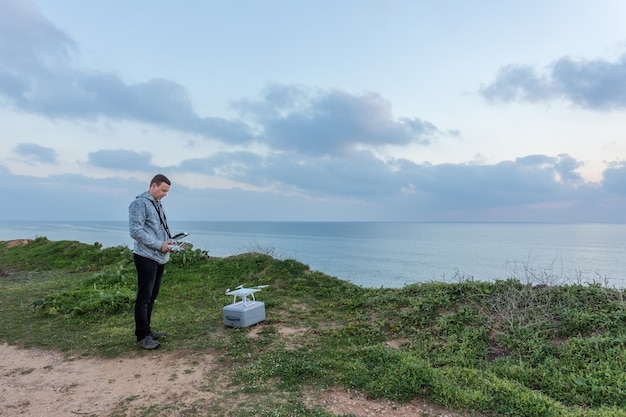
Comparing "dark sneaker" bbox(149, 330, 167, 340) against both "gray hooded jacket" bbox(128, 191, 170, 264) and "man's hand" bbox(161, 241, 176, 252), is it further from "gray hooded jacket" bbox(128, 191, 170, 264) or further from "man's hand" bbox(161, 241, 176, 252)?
"man's hand" bbox(161, 241, 176, 252)

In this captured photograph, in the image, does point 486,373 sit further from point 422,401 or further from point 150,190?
point 150,190

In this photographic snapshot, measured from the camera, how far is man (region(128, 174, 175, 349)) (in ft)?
15.6

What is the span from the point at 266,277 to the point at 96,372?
16.2 ft

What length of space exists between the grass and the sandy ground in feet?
0.54

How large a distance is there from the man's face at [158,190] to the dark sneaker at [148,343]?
188cm

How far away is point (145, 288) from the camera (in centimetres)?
492

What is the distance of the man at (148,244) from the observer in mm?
4770

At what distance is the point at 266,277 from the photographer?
9.18 m

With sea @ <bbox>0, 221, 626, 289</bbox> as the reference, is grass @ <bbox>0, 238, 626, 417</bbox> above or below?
above

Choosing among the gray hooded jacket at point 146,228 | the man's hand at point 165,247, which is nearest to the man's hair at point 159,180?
the gray hooded jacket at point 146,228

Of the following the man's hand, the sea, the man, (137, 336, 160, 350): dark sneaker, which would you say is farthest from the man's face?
the sea

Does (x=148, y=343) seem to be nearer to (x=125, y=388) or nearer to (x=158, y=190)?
(x=125, y=388)

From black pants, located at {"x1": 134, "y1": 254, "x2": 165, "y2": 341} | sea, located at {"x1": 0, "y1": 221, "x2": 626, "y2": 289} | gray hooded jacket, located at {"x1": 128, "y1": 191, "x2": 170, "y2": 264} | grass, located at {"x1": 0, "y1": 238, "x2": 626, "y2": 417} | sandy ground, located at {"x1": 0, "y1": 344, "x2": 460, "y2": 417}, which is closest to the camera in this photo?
sandy ground, located at {"x1": 0, "y1": 344, "x2": 460, "y2": 417}

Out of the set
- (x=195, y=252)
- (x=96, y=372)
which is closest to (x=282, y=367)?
(x=96, y=372)
